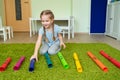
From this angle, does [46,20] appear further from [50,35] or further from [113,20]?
[113,20]

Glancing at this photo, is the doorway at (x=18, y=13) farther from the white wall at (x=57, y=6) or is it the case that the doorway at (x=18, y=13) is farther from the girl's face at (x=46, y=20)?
the girl's face at (x=46, y=20)

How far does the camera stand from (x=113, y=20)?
3.45 metres

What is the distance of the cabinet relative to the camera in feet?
10.5

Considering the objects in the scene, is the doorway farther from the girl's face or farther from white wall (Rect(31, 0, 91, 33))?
the girl's face

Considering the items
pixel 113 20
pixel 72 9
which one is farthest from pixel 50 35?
pixel 72 9

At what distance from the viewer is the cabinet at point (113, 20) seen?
10.5ft

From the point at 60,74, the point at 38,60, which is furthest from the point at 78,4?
the point at 60,74

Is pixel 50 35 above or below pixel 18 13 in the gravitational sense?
below

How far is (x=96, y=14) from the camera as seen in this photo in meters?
4.10

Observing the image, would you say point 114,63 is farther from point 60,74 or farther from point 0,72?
point 0,72

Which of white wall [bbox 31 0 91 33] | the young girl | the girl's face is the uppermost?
white wall [bbox 31 0 91 33]

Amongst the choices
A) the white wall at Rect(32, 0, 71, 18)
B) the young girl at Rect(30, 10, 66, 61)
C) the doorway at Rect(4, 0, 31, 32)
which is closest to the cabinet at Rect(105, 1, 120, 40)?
the white wall at Rect(32, 0, 71, 18)

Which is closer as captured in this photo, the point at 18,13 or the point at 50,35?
the point at 50,35

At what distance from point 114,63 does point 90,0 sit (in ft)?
9.52
